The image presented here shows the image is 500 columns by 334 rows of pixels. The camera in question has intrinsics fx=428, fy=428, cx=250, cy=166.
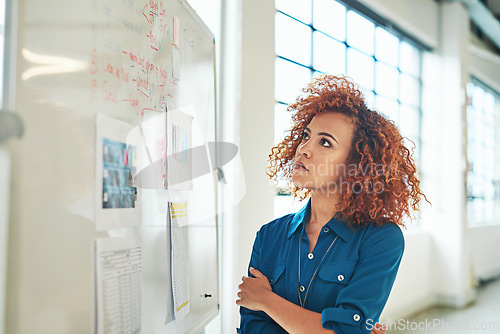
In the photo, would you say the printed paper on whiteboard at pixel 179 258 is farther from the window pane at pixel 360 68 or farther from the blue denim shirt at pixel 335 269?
the window pane at pixel 360 68

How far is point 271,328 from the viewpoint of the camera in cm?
159

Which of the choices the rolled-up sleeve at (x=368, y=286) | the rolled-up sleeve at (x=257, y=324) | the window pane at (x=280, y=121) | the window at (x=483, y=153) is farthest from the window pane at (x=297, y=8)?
the window at (x=483, y=153)

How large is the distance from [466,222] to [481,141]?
4.45 ft

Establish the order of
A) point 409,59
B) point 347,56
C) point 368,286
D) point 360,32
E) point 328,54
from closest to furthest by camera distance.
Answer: point 368,286 < point 328,54 < point 347,56 < point 360,32 < point 409,59

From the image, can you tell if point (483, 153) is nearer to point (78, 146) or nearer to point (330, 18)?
point (330, 18)

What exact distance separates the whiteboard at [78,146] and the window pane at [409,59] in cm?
395

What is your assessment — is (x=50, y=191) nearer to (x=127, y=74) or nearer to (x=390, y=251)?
(x=127, y=74)

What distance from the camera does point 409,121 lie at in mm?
5035

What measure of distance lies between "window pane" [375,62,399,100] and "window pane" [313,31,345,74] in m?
0.75

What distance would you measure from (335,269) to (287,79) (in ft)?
6.22

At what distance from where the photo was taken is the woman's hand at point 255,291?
155 cm

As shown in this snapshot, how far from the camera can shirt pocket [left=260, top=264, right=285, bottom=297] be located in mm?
1627

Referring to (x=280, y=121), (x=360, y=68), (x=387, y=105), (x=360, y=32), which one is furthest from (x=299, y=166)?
(x=387, y=105)

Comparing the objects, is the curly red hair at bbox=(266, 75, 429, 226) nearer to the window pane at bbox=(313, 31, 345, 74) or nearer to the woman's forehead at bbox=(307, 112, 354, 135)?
the woman's forehead at bbox=(307, 112, 354, 135)
